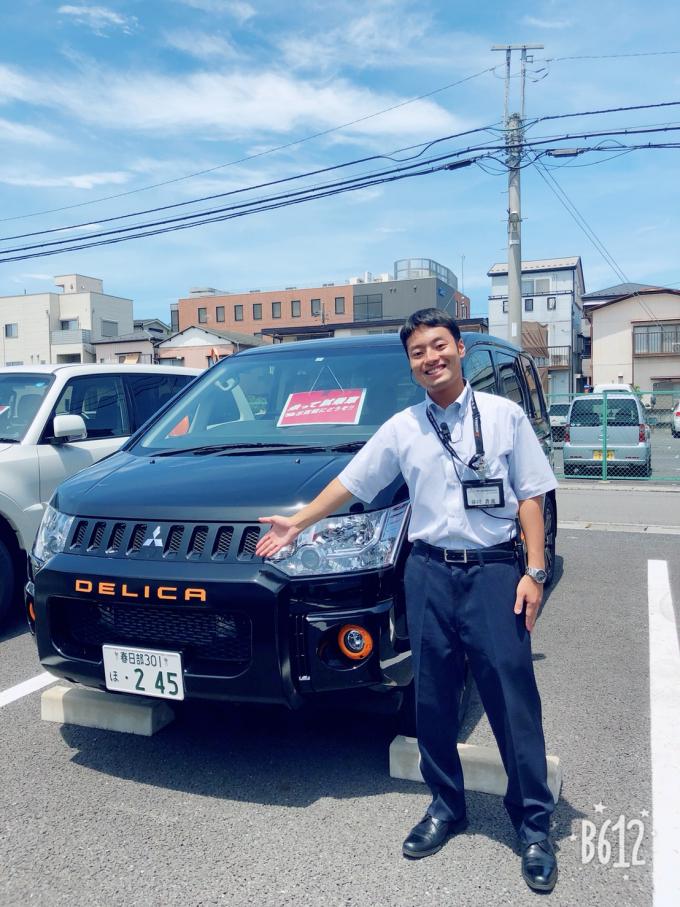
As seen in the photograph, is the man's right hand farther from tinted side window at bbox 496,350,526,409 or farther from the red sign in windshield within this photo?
tinted side window at bbox 496,350,526,409

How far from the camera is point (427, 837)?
2.48 m

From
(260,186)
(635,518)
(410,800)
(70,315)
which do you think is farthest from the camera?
(70,315)

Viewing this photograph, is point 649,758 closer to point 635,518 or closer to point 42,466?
point 42,466

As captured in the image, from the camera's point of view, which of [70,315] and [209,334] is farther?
[70,315]

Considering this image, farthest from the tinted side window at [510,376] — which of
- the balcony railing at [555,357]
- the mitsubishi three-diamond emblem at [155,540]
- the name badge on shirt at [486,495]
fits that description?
the balcony railing at [555,357]

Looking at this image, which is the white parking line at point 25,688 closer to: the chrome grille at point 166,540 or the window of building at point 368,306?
the chrome grille at point 166,540

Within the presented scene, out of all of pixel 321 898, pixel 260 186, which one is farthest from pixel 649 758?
pixel 260 186

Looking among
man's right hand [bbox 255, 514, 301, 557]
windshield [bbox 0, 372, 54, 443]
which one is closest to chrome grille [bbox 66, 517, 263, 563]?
man's right hand [bbox 255, 514, 301, 557]

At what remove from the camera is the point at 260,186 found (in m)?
16.3

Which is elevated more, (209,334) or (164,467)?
(209,334)

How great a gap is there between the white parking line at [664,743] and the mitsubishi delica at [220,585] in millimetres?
978

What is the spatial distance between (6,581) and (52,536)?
80.5 inches

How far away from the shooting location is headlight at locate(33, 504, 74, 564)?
3019mm

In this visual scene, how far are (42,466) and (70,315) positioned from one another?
56.1 meters
